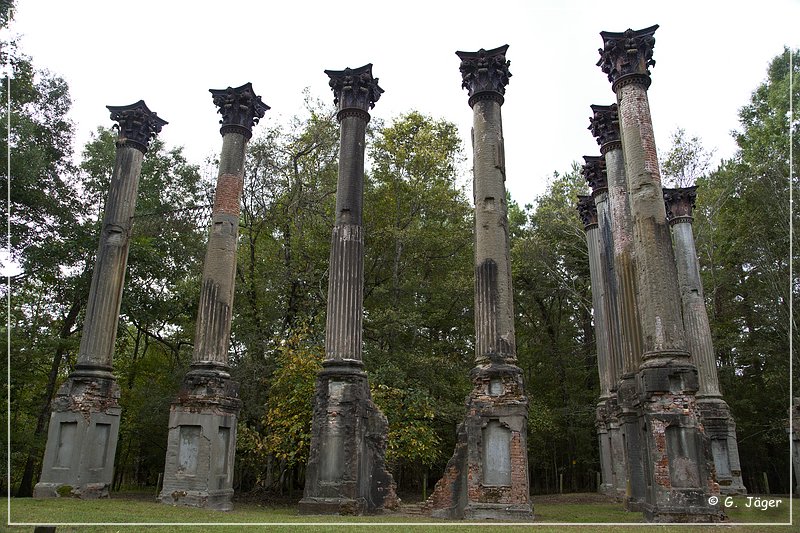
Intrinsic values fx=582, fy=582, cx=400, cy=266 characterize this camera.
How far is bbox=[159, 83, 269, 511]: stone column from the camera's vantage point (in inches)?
613

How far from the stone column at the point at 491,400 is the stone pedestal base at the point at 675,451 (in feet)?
9.14

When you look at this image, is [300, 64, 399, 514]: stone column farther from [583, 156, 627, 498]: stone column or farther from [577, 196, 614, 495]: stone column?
[577, 196, 614, 495]: stone column

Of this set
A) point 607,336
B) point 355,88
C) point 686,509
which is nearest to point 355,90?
point 355,88

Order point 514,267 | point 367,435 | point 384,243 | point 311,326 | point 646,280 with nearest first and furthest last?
1. point 646,280
2. point 367,435
3. point 311,326
4. point 384,243
5. point 514,267

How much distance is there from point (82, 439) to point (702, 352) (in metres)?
21.8

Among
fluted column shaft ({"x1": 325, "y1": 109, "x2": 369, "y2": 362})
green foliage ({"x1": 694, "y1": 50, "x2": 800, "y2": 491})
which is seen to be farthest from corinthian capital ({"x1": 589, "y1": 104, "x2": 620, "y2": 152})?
green foliage ({"x1": 694, "y1": 50, "x2": 800, "y2": 491})

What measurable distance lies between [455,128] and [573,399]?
57.0 ft

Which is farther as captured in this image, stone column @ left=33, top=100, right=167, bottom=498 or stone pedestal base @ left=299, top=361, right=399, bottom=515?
stone column @ left=33, top=100, right=167, bottom=498

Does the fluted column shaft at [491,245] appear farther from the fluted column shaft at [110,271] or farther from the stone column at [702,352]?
the fluted column shaft at [110,271]

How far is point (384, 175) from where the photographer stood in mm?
28750

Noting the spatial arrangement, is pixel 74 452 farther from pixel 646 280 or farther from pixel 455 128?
pixel 455 128

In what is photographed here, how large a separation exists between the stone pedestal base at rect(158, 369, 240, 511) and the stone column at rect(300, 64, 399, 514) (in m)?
2.70

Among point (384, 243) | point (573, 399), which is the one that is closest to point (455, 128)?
point (384, 243)

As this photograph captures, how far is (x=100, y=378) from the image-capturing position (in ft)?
58.4
